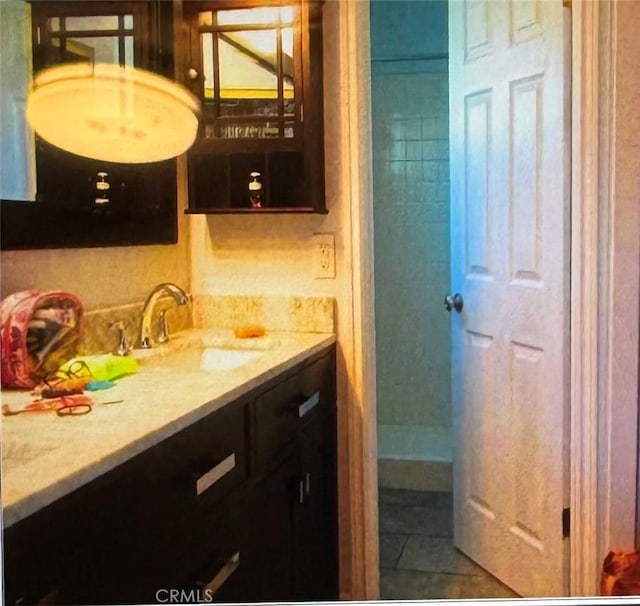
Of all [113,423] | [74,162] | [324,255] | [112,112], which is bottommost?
[113,423]

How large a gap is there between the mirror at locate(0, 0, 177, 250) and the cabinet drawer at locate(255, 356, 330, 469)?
0.45 m

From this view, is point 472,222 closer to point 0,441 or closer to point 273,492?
point 273,492

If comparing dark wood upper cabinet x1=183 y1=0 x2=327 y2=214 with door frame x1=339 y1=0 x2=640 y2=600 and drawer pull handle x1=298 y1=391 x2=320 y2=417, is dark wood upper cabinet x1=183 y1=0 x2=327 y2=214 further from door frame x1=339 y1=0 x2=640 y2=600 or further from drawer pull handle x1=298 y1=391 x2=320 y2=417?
drawer pull handle x1=298 y1=391 x2=320 y2=417

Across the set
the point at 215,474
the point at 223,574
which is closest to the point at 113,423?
the point at 215,474

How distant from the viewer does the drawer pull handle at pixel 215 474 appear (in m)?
1.08

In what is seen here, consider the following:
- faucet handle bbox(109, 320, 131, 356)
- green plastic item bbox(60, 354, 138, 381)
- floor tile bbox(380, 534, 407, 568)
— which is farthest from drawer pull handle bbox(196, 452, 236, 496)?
floor tile bbox(380, 534, 407, 568)

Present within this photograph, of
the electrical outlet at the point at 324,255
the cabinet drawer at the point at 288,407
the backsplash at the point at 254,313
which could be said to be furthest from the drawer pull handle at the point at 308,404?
the electrical outlet at the point at 324,255

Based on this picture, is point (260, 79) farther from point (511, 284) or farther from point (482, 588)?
point (482, 588)

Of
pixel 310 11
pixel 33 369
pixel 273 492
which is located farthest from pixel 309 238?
pixel 33 369

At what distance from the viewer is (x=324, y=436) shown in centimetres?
161

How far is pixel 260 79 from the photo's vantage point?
1573 mm

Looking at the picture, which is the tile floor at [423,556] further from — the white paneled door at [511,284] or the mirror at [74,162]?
the mirror at [74,162]

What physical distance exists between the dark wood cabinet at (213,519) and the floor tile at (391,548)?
12 centimetres

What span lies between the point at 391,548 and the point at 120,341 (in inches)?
32.0
